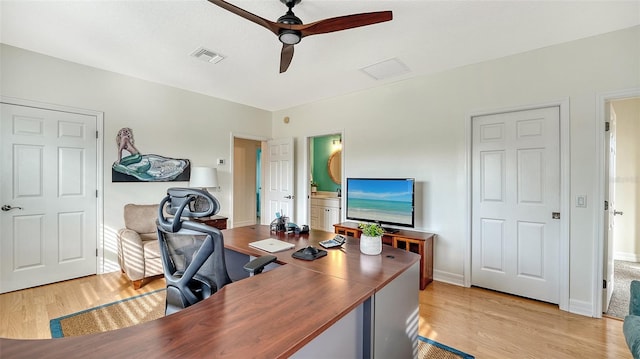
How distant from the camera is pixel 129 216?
354 centimetres

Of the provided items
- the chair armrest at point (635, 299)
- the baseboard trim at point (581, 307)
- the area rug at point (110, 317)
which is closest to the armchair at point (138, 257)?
the area rug at point (110, 317)

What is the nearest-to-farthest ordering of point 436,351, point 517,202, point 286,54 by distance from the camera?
point 436,351, point 286,54, point 517,202

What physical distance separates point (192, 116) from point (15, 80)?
6.05 feet

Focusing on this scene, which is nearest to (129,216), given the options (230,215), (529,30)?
(230,215)

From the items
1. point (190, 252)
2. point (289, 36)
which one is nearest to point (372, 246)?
point (190, 252)

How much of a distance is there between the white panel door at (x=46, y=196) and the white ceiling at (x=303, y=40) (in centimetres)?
82

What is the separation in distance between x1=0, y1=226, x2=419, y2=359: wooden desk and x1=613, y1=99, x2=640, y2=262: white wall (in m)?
4.49

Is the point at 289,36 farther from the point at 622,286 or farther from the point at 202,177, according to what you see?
the point at 622,286

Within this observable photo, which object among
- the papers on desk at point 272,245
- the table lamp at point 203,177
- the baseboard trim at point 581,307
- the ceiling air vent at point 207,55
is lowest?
the baseboard trim at point 581,307

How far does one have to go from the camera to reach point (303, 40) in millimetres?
2674

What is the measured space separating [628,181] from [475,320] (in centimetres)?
376

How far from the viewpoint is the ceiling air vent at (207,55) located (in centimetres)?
291

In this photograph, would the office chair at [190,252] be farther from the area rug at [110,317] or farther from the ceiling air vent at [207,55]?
the ceiling air vent at [207,55]

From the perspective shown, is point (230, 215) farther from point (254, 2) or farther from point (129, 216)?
point (254, 2)
